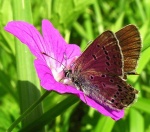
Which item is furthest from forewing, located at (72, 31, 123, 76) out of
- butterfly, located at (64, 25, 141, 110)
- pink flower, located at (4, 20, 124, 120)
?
pink flower, located at (4, 20, 124, 120)

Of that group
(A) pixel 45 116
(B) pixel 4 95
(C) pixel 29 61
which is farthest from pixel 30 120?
(B) pixel 4 95

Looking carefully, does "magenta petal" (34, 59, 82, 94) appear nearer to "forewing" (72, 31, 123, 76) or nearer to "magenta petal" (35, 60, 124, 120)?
"magenta petal" (35, 60, 124, 120)

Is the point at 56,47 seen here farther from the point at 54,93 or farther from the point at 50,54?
the point at 54,93

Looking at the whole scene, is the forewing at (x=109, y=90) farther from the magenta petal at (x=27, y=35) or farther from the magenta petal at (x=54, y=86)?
the magenta petal at (x=27, y=35)

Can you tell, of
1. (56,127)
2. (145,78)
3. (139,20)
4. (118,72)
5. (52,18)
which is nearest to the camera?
(118,72)

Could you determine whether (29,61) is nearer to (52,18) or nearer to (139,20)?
(52,18)

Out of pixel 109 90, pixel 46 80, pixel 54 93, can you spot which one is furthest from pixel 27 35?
pixel 54 93

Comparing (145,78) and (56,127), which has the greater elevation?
(145,78)
